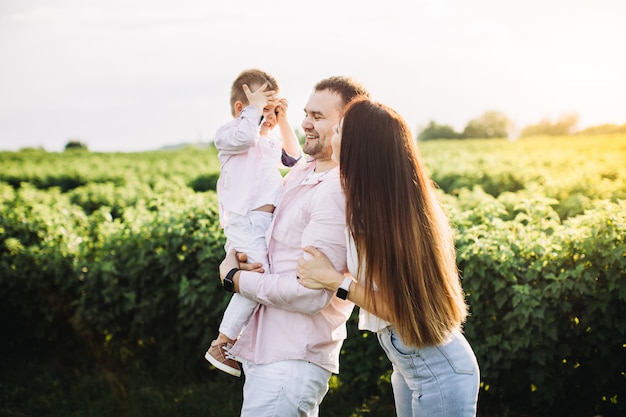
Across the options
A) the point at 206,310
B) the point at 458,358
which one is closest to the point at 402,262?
the point at 458,358

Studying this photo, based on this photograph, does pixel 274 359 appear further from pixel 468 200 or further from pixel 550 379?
pixel 468 200

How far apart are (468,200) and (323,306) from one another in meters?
3.79

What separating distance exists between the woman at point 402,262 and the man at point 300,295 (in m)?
0.13

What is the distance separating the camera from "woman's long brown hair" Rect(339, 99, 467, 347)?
2568 millimetres

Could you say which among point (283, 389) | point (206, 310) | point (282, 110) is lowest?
point (206, 310)

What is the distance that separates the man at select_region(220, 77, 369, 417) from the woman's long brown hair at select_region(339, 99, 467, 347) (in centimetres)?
19

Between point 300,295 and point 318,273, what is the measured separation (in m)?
0.15

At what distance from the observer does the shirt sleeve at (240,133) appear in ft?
10.7

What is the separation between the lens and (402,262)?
8.45 ft

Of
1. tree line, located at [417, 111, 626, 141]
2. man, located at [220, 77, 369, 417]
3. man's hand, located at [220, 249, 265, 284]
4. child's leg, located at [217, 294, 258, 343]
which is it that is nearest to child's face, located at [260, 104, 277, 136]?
man, located at [220, 77, 369, 417]

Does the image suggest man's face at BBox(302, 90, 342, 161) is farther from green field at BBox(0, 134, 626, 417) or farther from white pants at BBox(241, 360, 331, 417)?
green field at BBox(0, 134, 626, 417)

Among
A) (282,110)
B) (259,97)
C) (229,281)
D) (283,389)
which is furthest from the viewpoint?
(282,110)

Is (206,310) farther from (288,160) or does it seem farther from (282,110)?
(282,110)

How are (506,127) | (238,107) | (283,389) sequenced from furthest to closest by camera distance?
(506,127)
(238,107)
(283,389)
